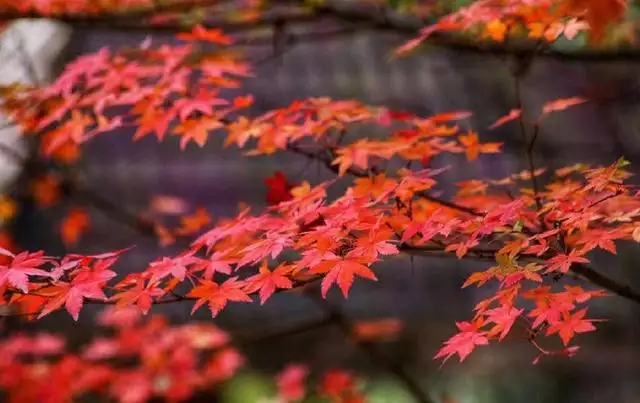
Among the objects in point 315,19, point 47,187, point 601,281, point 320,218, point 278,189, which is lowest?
point 47,187

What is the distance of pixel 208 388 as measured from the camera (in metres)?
4.68

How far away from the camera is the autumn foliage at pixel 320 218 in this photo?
66.0 inches

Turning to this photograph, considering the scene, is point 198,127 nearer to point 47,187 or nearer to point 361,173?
point 361,173

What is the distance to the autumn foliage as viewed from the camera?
66.0 inches

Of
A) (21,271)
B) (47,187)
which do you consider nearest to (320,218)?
(21,271)

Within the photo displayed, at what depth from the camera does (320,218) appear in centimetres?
189

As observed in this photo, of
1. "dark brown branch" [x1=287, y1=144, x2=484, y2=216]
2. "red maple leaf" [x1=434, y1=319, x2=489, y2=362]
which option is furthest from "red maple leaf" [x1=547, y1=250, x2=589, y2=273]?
"dark brown branch" [x1=287, y1=144, x2=484, y2=216]

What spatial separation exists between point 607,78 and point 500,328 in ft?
13.4

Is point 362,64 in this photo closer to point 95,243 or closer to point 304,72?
point 304,72

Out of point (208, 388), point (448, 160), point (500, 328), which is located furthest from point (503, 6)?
point (208, 388)

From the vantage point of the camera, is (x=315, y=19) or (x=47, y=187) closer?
(x=315, y=19)

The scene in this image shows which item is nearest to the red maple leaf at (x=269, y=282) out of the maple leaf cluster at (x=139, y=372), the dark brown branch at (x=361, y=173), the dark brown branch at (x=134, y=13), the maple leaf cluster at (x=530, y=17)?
the dark brown branch at (x=361, y=173)

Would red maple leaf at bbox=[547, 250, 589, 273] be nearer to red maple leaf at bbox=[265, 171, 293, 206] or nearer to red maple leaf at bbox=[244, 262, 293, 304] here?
red maple leaf at bbox=[244, 262, 293, 304]

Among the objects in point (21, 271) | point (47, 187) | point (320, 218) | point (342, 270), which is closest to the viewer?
point (342, 270)
